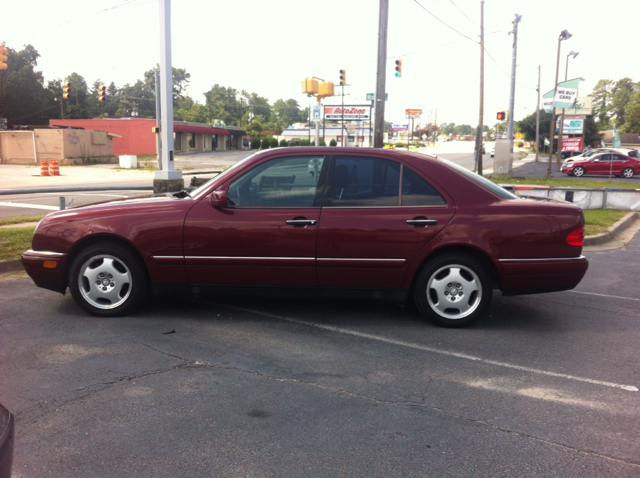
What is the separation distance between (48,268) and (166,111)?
937 cm

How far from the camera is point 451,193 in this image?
5.32 m

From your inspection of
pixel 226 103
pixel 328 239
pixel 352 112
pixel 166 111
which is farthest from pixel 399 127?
pixel 328 239

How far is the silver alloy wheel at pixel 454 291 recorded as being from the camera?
5.27 m

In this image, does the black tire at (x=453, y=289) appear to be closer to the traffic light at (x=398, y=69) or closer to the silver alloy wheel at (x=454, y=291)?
the silver alloy wheel at (x=454, y=291)

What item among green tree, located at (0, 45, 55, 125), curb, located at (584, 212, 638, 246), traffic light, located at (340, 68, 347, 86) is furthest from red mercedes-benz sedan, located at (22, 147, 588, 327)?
green tree, located at (0, 45, 55, 125)

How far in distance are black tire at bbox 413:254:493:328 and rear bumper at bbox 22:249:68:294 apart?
331 centimetres

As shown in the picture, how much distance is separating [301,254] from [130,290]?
1651 mm

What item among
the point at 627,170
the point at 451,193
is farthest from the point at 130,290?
the point at 627,170

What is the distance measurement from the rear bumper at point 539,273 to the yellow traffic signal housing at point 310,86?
18.8 m

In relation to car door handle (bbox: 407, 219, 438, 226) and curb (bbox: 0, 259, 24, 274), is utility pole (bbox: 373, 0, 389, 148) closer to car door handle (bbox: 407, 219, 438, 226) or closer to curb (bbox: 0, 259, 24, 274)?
curb (bbox: 0, 259, 24, 274)

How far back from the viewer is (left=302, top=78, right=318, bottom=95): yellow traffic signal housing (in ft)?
75.4

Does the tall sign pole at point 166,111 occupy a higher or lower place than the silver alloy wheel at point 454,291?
higher

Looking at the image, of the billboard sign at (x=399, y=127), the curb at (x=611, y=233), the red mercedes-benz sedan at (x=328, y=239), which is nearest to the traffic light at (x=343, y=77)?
the curb at (x=611, y=233)

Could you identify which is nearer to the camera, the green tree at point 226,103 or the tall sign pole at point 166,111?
the tall sign pole at point 166,111
